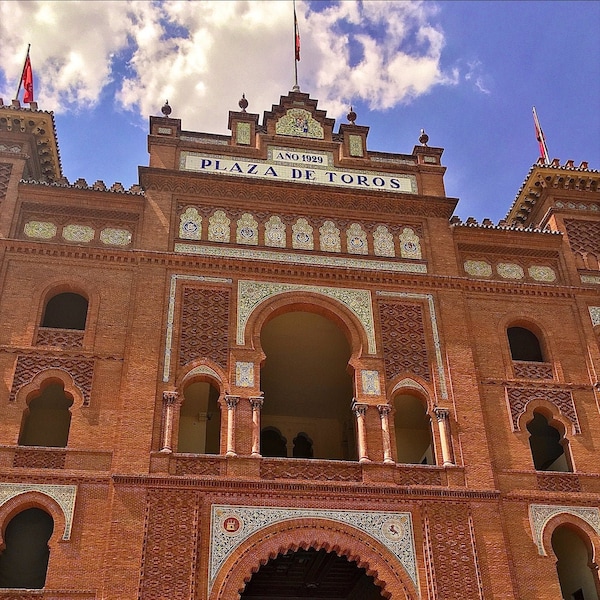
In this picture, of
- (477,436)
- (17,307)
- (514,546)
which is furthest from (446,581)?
(17,307)

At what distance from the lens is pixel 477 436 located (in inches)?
576

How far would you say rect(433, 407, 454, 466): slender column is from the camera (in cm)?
1435

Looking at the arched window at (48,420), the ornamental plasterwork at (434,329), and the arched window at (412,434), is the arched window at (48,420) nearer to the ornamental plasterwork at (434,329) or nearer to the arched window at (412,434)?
the ornamental plasterwork at (434,329)

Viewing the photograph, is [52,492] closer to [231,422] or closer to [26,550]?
[26,550]

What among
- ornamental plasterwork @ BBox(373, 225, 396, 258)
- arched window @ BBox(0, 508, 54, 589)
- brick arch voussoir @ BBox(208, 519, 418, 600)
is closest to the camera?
brick arch voussoir @ BBox(208, 519, 418, 600)

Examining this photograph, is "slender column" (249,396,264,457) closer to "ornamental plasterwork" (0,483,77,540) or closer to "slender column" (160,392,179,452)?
"slender column" (160,392,179,452)

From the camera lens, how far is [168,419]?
13.9 meters

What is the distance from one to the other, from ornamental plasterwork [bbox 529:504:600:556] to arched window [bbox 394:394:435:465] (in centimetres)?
367

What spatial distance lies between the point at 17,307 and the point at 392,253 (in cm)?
751

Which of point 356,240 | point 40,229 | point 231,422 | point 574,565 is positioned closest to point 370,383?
point 231,422

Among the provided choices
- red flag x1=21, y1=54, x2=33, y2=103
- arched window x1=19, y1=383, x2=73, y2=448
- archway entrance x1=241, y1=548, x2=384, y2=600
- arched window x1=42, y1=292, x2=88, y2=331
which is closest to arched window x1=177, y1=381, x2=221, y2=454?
arched window x1=19, y1=383, x2=73, y2=448

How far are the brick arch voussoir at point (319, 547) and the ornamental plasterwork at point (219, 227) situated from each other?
19.7 feet

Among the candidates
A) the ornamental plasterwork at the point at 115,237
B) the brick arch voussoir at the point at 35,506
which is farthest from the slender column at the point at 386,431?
the ornamental plasterwork at the point at 115,237

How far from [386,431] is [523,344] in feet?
14.7
